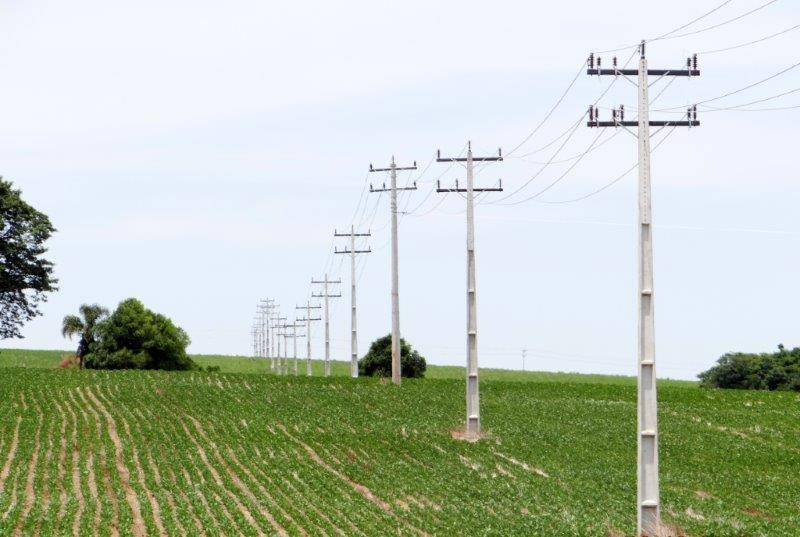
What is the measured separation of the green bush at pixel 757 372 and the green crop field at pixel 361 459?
39528 millimetres

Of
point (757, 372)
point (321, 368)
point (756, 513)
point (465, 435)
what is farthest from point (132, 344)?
point (756, 513)

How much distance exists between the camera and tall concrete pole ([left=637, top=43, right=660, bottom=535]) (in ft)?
104

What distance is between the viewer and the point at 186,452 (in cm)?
4847

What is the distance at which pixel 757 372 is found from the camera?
4587 inches

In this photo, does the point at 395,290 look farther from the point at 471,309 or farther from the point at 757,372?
the point at 757,372

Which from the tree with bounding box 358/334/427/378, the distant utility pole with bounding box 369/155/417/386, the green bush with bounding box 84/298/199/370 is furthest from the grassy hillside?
the distant utility pole with bounding box 369/155/417/386

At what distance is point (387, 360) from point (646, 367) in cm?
6623

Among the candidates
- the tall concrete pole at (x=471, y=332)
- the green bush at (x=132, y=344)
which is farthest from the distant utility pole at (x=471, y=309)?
the green bush at (x=132, y=344)

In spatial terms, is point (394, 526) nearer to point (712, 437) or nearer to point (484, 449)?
point (484, 449)

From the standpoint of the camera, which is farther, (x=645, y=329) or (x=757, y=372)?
(x=757, y=372)

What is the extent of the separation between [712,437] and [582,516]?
74.0 feet

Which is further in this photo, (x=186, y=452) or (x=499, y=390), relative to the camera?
(x=499, y=390)

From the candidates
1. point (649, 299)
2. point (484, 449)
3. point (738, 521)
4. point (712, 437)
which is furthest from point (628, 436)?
point (649, 299)

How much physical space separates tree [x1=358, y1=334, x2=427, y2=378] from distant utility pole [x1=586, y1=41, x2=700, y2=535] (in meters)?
63.7
